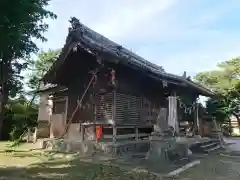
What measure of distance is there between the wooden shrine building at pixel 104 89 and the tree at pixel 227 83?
16844 millimetres

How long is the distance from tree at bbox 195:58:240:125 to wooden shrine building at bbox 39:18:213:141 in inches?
663

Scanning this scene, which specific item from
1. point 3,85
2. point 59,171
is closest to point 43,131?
point 3,85

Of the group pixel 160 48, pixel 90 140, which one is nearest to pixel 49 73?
pixel 90 140

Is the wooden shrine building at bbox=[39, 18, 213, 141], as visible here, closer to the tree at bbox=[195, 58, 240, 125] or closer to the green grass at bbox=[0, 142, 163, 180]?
the green grass at bbox=[0, 142, 163, 180]

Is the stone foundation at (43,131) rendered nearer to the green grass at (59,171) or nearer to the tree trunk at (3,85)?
the green grass at (59,171)

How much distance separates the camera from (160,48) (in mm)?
26688

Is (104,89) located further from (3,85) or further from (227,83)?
(227,83)

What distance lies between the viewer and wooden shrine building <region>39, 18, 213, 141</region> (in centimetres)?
1041

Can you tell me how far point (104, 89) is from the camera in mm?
11648

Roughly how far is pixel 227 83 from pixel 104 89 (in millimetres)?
23286

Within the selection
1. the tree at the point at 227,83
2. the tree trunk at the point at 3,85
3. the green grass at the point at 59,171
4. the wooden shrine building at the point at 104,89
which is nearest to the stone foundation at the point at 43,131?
the wooden shrine building at the point at 104,89

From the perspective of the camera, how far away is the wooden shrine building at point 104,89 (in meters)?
10.4

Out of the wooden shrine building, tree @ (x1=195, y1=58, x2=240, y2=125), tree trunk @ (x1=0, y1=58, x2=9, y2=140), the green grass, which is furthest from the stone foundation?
tree @ (x1=195, y1=58, x2=240, y2=125)

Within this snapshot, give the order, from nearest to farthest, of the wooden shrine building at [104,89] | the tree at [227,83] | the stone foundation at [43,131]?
the wooden shrine building at [104,89] < the stone foundation at [43,131] < the tree at [227,83]
